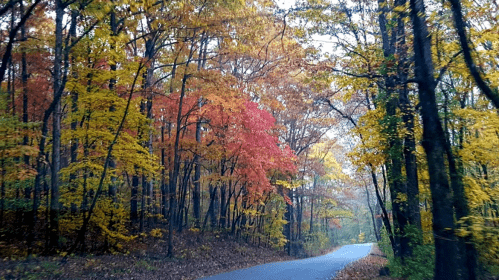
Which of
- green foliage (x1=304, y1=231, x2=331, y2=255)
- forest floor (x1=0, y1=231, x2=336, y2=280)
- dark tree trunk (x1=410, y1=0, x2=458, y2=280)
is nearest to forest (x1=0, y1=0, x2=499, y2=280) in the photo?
dark tree trunk (x1=410, y1=0, x2=458, y2=280)

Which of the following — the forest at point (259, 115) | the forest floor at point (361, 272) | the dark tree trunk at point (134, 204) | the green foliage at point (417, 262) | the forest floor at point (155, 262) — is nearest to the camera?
the forest at point (259, 115)

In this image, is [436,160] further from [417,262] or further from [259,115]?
[259,115]

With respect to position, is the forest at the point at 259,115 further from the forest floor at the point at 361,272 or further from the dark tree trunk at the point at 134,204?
the forest floor at the point at 361,272

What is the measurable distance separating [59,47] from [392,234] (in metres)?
13.6

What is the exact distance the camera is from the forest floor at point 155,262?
9.10m

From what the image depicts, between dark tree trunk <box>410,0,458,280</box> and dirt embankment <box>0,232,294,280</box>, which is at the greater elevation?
dark tree trunk <box>410,0,458,280</box>

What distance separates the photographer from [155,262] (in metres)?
12.9

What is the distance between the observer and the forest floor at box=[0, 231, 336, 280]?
9.10 metres

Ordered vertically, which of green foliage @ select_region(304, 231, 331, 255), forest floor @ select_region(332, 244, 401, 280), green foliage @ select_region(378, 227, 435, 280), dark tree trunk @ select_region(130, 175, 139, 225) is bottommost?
green foliage @ select_region(304, 231, 331, 255)

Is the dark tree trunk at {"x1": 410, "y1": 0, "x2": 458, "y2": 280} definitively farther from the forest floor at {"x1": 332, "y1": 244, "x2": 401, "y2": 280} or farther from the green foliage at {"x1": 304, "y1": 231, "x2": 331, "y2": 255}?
the green foliage at {"x1": 304, "y1": 231, "x2": 331, "y2": 255}

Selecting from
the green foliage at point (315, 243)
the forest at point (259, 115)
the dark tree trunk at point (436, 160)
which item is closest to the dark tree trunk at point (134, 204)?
the forest at point (259, 115)

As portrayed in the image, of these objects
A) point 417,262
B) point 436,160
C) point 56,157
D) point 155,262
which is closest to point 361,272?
point 417,262

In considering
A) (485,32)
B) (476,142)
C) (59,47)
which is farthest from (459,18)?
(59,47)

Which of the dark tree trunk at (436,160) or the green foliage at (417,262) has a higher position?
the dark tree trunk at (436,160)
